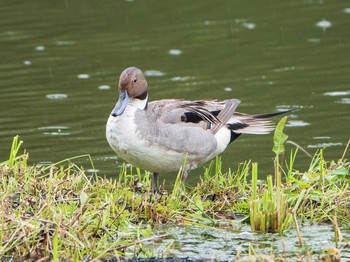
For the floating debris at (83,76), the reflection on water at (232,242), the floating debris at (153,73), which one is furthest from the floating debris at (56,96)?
the reflection on water at (232,242)

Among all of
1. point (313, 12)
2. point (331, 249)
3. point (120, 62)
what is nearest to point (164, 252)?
point (331, 249)

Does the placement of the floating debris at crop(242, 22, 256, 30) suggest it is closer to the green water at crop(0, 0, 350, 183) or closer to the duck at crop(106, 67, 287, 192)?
A: the green water at crop(0, 0, 350, 183)

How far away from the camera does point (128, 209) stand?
6.36 metres

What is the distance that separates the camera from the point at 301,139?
10.4m

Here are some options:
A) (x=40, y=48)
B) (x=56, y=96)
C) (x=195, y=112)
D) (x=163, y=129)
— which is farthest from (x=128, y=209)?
(x=40, y=48)

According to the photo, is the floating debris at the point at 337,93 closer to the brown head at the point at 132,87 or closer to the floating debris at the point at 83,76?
the floating debris at the point at 83,76

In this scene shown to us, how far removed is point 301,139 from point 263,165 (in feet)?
3.81

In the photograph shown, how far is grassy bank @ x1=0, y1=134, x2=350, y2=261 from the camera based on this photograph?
529 centimetres

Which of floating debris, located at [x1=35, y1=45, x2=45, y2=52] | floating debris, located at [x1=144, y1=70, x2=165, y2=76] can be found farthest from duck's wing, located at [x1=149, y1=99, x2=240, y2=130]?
floating debris, located at [x1=35, y1=45, x2=45, y2=52]

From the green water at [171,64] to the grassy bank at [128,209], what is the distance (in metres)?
2.33

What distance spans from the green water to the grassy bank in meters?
2.33

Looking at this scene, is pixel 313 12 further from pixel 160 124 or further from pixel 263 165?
pixel 160 124

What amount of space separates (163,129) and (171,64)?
7.14m

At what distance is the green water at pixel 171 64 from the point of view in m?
10.8
